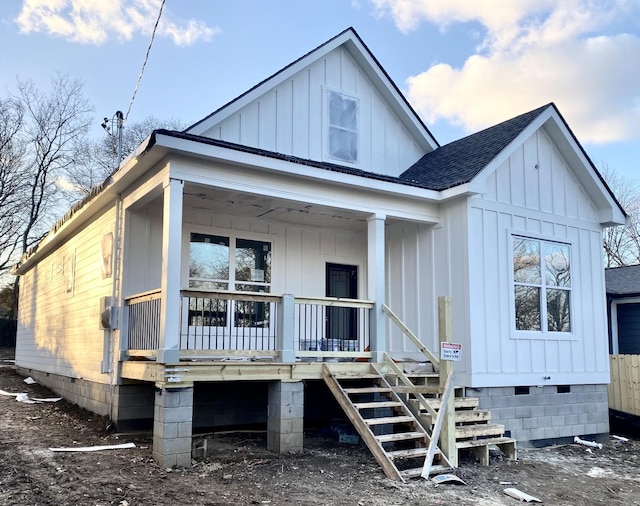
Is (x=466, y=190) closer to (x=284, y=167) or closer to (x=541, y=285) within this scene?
(x=541, y=285)

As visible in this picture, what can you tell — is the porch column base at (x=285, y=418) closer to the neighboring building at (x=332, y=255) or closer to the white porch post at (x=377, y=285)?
the neighboring building at (x=332, y=255)

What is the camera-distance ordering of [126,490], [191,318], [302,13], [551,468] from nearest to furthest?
[126,490], [551,468], [191,318], [302,13]

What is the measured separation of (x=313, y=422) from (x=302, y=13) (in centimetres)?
757

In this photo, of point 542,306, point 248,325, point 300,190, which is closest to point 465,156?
point 542,306

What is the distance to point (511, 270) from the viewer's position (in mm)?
9617

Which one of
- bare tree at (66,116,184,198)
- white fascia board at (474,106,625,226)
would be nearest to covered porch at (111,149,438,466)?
white fascia board at (474,106,625,226)

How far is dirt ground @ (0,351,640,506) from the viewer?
5551mm

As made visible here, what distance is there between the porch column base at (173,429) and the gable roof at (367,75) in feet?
14.5

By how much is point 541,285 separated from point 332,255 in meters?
3.76

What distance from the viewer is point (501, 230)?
380 inches

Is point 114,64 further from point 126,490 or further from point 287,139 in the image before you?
point 126,490

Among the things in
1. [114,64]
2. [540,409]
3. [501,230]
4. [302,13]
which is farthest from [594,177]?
[114,64]

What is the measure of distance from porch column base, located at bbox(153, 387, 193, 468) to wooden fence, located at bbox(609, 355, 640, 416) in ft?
29.2

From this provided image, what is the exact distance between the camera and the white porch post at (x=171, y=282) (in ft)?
23.2
